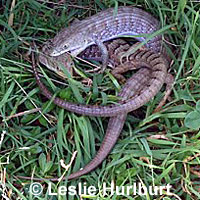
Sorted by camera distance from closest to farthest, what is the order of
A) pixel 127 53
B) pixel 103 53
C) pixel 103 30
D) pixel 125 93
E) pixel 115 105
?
pixel 115 105, pixel 125 93, pixel 127 53, pixel 103 53, pixel 103 30

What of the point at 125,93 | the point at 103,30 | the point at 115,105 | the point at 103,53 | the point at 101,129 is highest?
the point at 103,30

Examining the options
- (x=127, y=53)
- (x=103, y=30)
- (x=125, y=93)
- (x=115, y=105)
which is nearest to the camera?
(x=115, y=105)

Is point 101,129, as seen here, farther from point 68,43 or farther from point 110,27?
point 110,27

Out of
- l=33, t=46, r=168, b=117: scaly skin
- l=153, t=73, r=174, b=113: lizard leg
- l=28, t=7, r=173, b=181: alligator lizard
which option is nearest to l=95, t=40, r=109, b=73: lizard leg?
l=28, t=7, r=173, b=181: alligator lizard

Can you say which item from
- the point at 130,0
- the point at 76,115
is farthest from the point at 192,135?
the point at 130,0

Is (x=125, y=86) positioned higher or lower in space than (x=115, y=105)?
higher

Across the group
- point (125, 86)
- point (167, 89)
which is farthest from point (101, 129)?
point (167, 89)
